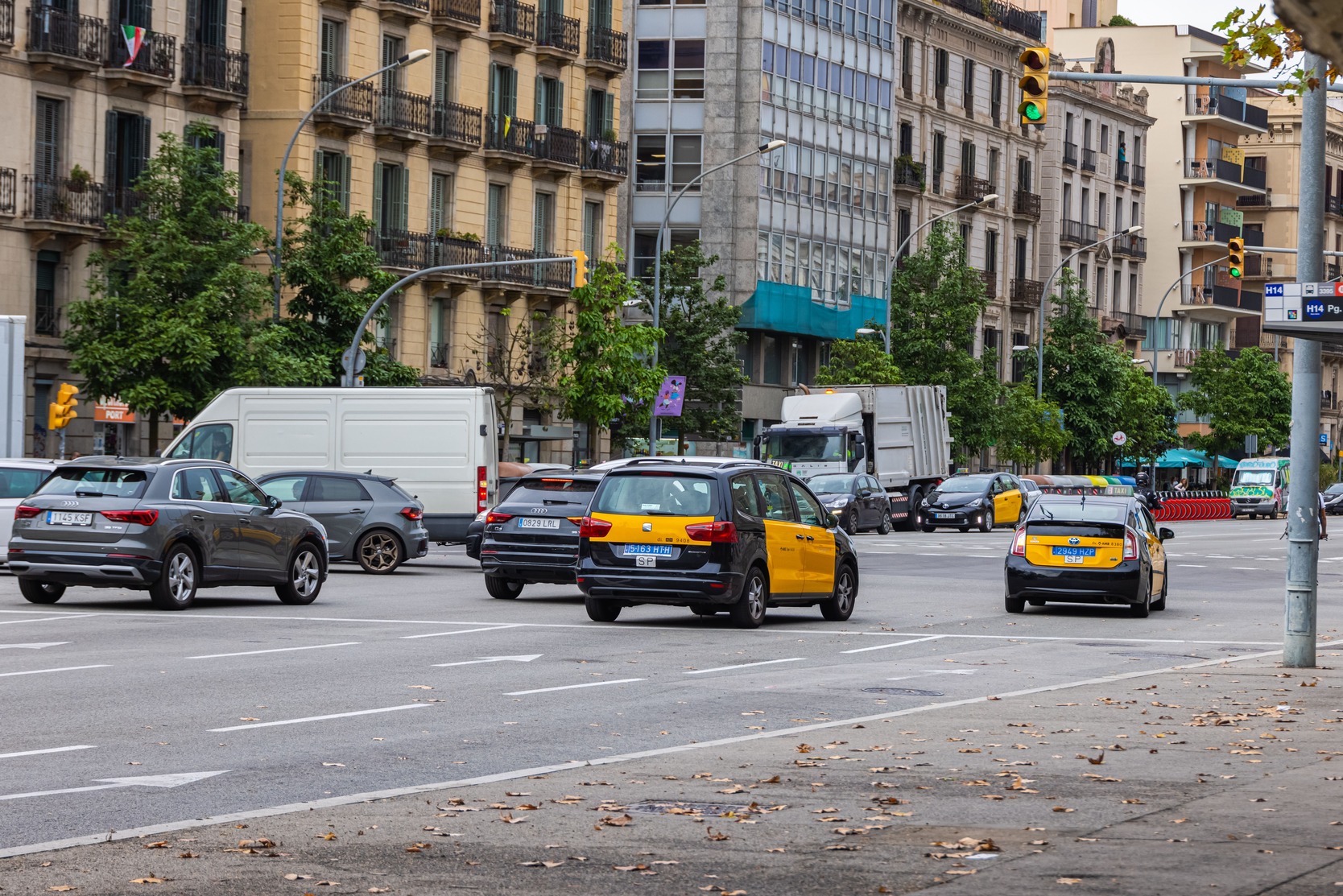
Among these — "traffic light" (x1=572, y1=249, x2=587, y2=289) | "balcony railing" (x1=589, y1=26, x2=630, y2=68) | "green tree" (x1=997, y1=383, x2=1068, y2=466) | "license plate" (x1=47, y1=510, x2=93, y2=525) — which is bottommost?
"license plate" (x1=47, y1=510, x2=93, y2=525)

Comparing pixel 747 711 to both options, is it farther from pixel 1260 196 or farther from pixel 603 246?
pixel 1260 196

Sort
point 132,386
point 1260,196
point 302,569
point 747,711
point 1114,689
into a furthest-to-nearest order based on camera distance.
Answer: point 1260,196, point 132,386, point 302,569, point 1114,689, point 747,711

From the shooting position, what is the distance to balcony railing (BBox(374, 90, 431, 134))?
58.6 m

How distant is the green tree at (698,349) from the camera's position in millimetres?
66938

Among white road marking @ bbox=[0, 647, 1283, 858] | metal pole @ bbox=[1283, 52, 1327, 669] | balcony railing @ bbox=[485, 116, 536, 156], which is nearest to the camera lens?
white road marking @ bbox=[0, 647, 1283, 858]

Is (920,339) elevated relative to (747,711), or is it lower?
elevated

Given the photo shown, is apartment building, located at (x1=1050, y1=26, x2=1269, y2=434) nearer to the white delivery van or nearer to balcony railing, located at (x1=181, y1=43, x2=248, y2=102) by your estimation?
balcony railing, located at (x1=181, y1=43, x2=248, y2=102)

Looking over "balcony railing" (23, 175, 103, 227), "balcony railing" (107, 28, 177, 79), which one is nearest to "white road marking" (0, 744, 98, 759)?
"balcony railing" (23, 175, 103, 227)

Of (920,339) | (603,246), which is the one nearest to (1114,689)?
(603,246)

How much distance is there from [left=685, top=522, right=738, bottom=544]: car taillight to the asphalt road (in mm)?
983

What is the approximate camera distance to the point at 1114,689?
16.6m

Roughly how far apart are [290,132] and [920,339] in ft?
96.5

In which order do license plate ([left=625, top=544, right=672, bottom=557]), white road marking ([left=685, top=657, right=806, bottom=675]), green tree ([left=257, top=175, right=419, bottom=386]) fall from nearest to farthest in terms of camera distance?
white road marking ([left=685, top=657, right=806, bottom=675]) < license plate ([left=625, top=544, right=672, bottom=557]) < green tree ([left=257, top=175, right=419, bottom=386])

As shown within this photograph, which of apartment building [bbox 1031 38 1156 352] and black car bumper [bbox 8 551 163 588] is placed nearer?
black car bumper [bbox 8 551 163 588]
